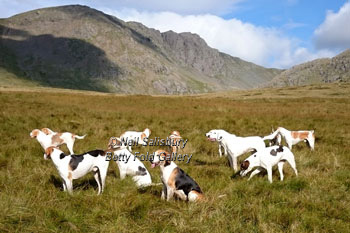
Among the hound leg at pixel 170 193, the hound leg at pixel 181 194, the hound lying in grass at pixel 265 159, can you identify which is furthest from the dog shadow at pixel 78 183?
the hound lying in grass at pixel 265 159

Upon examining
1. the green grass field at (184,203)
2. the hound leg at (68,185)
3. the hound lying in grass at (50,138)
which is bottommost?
the green grass field at (184,203)

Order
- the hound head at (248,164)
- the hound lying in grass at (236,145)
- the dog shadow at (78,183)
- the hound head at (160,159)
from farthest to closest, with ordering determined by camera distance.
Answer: the hound lying in grass at (236,145) < the hound head at (248,164) < the dog shadow at (78,183) < the hound head at (160,159)

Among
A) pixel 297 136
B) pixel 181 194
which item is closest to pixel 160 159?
pixel 181 194

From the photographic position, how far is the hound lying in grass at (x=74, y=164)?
5988 mm

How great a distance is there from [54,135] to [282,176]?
8517 mm

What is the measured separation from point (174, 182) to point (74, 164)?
2.35m

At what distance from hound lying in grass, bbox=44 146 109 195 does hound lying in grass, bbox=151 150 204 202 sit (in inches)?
56.0

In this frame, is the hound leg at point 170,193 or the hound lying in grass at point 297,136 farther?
the hound lying in grass at point 297,136

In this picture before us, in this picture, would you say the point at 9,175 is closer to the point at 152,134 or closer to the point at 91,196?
the point at 91,196

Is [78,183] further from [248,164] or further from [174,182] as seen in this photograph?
[248,164]

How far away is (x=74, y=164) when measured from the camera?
6012mm

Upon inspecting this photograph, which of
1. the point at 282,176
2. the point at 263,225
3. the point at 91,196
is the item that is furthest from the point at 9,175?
the point at 282,176

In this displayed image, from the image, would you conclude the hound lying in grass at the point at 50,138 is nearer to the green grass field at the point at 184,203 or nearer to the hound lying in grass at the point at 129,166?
the green grass field at the point at 184,203

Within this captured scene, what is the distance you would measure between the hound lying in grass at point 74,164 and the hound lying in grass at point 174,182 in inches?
56.0
